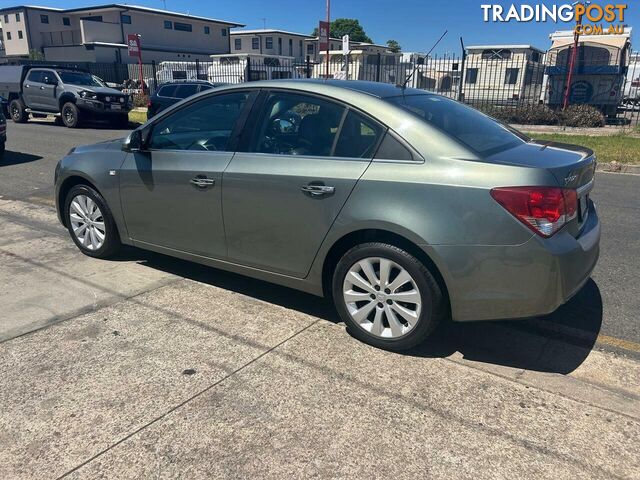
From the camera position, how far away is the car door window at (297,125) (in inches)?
139

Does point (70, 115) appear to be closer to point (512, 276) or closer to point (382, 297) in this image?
point (382, 297)

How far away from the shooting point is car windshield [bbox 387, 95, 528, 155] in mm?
3330

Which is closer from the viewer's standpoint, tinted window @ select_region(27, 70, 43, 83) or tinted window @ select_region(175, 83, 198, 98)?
tinted window @ select_region(175, 83, 198, 98)

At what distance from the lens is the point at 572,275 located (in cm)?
304

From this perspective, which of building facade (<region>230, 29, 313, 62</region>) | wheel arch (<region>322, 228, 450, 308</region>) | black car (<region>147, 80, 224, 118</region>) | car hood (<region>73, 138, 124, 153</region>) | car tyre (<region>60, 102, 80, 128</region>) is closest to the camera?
wheel arch (<region>322, 228, 450, 308</region>)

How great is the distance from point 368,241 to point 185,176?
5.22 feet

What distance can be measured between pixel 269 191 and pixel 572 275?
1962 mm

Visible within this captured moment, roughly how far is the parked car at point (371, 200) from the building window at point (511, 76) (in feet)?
56.0

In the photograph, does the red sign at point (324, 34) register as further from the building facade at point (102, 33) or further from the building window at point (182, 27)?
the building window at point (182, 27)

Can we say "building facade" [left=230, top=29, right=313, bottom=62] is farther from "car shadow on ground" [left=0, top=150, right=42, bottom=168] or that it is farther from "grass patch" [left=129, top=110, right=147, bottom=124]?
"car shadow on ground" [left=0, top=150, right=42, bottom=168]

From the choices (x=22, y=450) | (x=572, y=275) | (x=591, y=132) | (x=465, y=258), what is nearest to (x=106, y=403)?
(x=22, y=450)

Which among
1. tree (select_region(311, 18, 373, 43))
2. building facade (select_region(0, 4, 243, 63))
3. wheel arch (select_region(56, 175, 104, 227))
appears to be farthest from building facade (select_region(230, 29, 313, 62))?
wheel arch (select_region(56, 175, 104, 227))

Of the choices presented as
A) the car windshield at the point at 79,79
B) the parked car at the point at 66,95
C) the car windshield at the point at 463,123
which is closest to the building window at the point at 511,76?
the parked car at the point at 66,95

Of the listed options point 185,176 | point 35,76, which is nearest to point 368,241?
point 185,176
